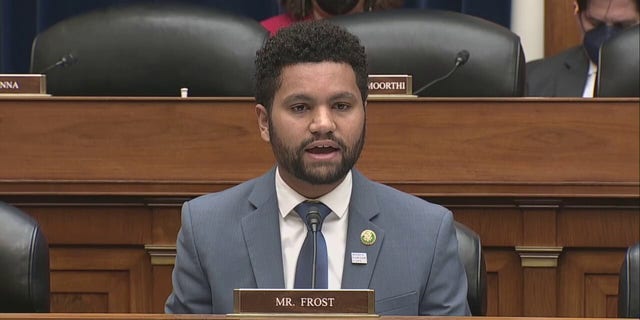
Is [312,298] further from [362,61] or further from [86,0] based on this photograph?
[86,0]

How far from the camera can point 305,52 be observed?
2307mm

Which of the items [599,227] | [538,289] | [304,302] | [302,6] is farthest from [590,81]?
[304,302]

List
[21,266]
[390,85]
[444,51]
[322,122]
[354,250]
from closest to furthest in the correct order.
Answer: [322,122]
[354,250]
[21,266]
[390,85]
[444,51]

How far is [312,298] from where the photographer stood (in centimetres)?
193

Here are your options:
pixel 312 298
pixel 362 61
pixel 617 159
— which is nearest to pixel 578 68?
pixel 617 159

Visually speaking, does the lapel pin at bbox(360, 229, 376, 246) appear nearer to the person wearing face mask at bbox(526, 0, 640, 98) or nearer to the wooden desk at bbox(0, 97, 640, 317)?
the wooden desk at bbox(0, 97, 640, 317)

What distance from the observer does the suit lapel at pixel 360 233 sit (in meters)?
2.30

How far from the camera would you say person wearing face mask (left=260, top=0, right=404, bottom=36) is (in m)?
3.95

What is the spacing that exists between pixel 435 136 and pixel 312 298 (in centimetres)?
118

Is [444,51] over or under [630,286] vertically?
over

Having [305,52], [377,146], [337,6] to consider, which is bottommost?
[377,146]

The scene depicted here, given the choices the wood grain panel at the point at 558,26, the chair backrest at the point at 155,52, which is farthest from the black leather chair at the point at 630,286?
the wood grain panel at the point at 558,26

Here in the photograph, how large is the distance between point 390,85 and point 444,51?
0.35 m

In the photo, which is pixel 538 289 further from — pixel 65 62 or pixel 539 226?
pixel 65 62
